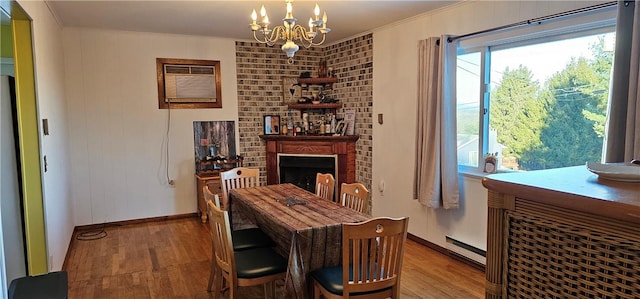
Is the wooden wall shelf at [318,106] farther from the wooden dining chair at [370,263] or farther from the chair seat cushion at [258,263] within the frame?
the wooden dining chair at [370,263]

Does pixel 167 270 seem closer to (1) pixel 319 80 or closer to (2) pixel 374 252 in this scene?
(2) pixel 374 252

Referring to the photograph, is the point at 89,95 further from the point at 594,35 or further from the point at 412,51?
the point at 594,35

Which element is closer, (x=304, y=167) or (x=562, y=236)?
(x=562, y=236)

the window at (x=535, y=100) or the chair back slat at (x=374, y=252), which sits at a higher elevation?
the window at (x=535, y=100)

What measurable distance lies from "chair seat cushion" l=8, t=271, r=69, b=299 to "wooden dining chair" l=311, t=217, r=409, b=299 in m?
1.28

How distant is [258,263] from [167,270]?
1456 mm

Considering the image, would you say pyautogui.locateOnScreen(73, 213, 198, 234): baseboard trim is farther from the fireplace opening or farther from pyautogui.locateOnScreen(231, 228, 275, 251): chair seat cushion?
pyautogui.locateOnScreen(231, 228, 275, 251): chair seat cushion

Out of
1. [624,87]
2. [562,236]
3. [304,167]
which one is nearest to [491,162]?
[624,87]

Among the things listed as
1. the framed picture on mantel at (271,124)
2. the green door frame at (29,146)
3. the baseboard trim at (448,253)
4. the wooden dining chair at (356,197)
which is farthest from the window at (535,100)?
the green door frame at (29,146)

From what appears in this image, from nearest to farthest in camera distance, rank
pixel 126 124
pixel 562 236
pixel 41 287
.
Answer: pixel 562 236 < pixel 41 287 < pixel 126 124

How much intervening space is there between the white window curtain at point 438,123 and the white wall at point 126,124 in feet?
8.97

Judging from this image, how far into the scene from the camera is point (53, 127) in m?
3.44

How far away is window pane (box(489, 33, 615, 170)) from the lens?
2703 millimetres

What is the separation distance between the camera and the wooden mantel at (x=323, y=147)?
5.14 meters
